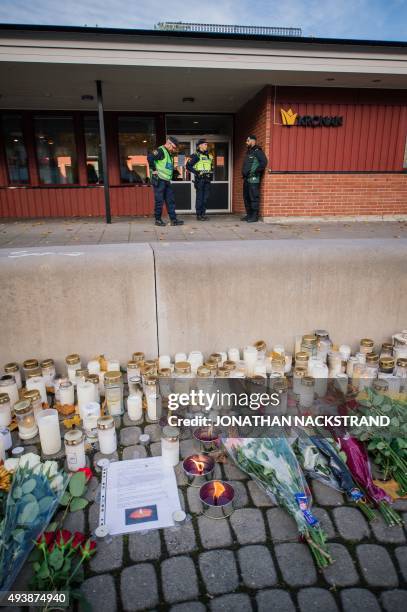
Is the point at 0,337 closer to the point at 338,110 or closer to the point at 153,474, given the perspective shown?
the point at 153,474

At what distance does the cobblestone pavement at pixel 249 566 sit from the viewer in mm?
1874

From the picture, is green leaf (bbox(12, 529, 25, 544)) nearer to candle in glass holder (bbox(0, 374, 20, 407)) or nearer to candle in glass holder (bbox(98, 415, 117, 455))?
candle in glass holder (bbox(98, 415, 117, 455))

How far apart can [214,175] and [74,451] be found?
35.6 feet

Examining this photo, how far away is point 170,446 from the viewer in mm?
2756

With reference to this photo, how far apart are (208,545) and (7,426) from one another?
76.8 inches

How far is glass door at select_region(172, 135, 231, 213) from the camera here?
11836 mm

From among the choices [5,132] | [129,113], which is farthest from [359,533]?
[5,132]

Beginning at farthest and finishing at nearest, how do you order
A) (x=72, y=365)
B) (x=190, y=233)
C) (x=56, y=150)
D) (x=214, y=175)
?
(x=214, y=175) → (x=56, y=150) → (x=190, y=233) → (x=72, y=365)

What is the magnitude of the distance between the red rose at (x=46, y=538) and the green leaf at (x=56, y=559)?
3.9 inches

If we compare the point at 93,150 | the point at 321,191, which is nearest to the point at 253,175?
the point at 321,191

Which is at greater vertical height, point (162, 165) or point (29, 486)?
point (162, 165)

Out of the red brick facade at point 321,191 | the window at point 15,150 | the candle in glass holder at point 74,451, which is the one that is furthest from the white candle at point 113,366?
the window at point 15,150

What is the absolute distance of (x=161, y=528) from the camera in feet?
7.48

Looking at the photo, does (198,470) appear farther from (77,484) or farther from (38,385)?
(38,385)
